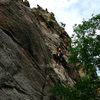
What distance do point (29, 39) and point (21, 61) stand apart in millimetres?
3842

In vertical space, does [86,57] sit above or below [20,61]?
above

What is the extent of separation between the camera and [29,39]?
1752 centimetres

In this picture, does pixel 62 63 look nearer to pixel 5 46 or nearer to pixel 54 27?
pixel 54 27

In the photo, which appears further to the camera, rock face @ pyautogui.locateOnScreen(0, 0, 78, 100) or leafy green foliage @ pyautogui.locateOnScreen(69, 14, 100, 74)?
leafy green foliage @ pyautogui.locateOnScreen(69, 14, 100, 74)

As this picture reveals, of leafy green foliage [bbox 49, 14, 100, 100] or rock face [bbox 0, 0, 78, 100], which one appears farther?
leafy green foliage [bbox 49, 14, 100, 100]

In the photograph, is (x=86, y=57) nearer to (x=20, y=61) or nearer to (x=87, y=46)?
(x=87, y=46)

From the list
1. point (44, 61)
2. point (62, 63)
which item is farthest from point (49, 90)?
point (62, 63)

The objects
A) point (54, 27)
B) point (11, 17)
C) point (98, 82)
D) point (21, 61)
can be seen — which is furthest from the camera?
point (54, 27)

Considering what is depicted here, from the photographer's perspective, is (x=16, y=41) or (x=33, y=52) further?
(x=33, y=52)

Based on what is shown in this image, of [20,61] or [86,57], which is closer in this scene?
[20,61]

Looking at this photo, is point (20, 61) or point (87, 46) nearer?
point (20, 61)

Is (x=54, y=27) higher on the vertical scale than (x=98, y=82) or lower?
higher

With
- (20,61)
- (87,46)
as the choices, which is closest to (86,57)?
(87,46)

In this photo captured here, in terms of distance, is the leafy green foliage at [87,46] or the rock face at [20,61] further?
the leafy green foliage at [87,46]
